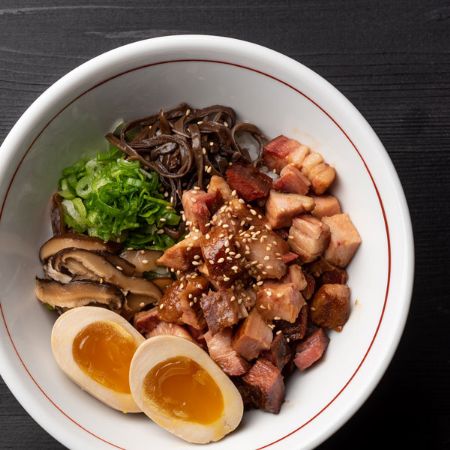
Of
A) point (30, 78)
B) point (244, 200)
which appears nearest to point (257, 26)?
point (244, 200)

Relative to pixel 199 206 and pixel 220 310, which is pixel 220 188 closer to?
pixel 199 206

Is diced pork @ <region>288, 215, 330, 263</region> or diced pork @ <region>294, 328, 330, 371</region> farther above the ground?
diced pork @ <region>288, 215, 330, 263</region>

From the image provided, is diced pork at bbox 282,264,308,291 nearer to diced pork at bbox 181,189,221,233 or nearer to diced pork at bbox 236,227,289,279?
diced pork at bbox 236,227,289,279

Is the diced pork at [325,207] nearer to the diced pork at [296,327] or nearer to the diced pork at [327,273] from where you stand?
the diced pork at [327,273]

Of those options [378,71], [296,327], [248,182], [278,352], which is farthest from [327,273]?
[378,71]

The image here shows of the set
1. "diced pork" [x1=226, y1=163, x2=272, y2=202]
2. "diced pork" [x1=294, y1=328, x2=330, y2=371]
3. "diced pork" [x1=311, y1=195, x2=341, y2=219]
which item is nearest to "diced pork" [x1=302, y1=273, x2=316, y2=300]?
"diced pork" [x1=294, y1=328, x2=330, y2=371]
